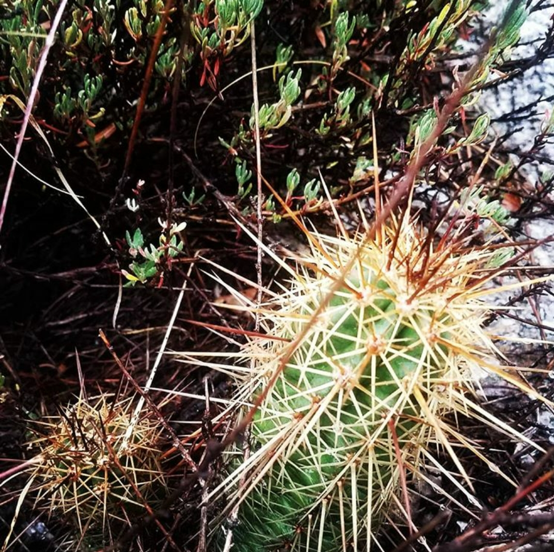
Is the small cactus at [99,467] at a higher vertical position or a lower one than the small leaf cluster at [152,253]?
lower

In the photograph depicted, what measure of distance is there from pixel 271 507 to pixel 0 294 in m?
0.94

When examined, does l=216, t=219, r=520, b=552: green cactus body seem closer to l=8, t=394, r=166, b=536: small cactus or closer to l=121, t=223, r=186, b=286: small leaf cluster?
l=8, t=394, r=166, b=536: small cactus

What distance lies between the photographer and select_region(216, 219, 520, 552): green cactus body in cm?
100

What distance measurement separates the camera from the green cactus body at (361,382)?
100cm

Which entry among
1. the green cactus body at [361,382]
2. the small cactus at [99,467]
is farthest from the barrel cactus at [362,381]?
the small cactus at [99,467]

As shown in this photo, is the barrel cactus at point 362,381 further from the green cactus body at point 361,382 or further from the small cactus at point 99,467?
the small cactus at point 99,467

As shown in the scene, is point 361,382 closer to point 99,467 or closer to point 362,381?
point 362,381

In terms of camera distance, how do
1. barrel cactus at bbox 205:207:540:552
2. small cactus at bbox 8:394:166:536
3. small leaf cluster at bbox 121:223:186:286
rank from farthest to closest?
small leaf cluster at bbox 121:223:186:286 < small cactus at bbox 8:394:166:536 < barrel cactus at bbox 205:207:540:552

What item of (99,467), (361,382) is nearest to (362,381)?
(361,382)

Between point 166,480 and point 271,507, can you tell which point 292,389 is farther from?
point 166,480

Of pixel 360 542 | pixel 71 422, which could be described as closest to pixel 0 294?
pixel 71 422

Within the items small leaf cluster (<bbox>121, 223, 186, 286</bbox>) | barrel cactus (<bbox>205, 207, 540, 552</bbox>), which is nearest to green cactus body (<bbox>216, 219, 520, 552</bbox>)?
barrel cactus (<bbox>205, 207, 540, 552</bbox>)

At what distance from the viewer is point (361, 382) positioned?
3.40ft

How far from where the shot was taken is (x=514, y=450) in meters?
1.64
